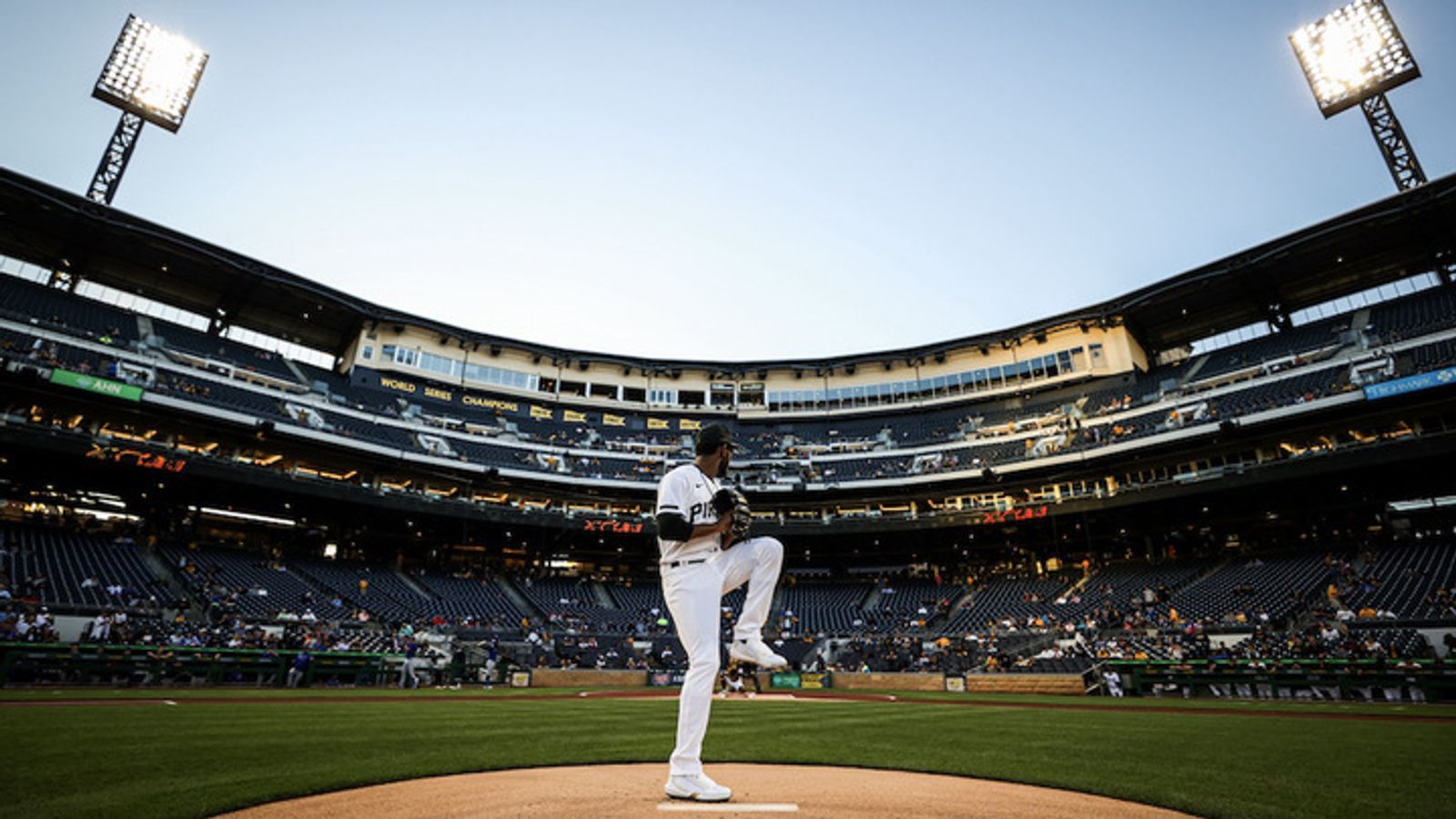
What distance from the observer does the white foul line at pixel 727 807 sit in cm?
388

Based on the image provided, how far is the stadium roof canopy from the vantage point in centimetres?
3528

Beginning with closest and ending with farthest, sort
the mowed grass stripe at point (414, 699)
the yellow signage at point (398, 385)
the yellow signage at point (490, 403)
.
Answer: the mowed grass stripe at point (414, 699), the yellow signage at point (398, 385), the yellow signage at point (490, 403)

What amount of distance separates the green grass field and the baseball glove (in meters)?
3.45

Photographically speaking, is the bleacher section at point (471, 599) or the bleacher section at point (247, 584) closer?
the bleacher section at point (247, 584)

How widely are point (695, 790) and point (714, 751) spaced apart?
12.0ft

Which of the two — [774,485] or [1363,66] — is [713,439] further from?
[1363,66]

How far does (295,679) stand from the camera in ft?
65.9

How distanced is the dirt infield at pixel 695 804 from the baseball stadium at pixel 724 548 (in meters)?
0.07

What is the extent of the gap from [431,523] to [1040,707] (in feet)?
120

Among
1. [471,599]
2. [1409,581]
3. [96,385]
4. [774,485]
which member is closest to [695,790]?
[1409,581]

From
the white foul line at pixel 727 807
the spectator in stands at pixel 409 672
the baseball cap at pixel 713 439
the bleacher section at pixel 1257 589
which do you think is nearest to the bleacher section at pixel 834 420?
the bleacher section at pixel 1257 589

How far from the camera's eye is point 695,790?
164 inches

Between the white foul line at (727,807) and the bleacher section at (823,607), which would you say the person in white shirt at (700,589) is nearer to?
the white foul line at (727,807)

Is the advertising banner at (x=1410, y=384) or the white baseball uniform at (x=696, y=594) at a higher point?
the advertising banner at (x=1410, y=384)
